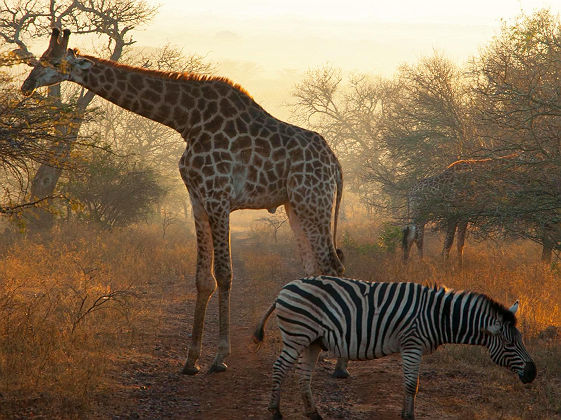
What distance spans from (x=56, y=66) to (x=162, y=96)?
1.36 meters

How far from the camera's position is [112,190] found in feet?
68.4

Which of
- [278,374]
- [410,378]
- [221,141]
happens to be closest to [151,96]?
[221,141]

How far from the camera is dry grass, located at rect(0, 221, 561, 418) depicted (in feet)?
20.0

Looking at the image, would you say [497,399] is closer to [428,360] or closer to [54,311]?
[428,360]

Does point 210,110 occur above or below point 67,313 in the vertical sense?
above

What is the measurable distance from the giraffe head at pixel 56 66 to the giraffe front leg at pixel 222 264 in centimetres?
251

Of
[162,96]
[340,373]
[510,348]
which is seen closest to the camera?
[510,348]

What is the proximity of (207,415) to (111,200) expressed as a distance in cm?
1615

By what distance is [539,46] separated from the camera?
17.9 m

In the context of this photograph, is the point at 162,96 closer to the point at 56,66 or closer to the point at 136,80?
the point at 136,80

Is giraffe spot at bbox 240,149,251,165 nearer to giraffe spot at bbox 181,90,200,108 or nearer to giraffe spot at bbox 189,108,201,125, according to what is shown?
giraffe spot at bbox 189,108,201,125

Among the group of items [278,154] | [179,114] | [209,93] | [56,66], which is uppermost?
[56,66]

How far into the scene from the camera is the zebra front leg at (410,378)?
5.59 m

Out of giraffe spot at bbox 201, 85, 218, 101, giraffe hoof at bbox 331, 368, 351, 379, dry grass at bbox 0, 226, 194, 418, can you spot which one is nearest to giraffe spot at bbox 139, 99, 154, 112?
giraffe spot at bbox 201, 85, 218, 101
